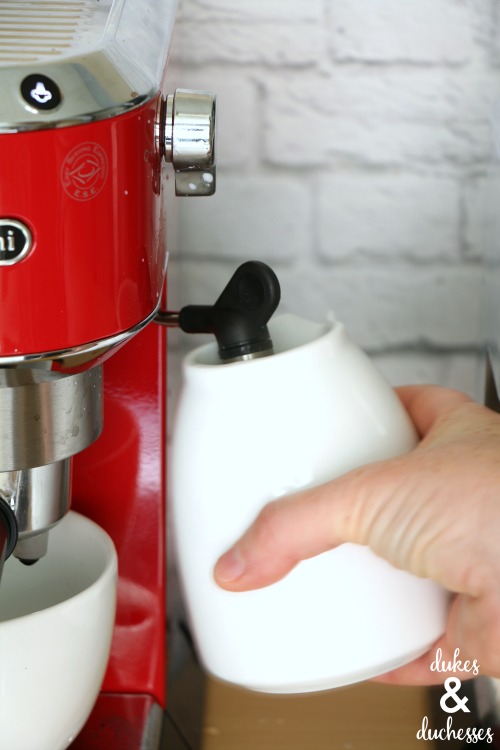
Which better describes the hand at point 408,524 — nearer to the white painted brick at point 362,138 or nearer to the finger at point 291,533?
the finger at point 291,533

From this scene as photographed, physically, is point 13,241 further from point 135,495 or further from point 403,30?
point 403,30

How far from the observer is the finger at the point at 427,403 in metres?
0.44

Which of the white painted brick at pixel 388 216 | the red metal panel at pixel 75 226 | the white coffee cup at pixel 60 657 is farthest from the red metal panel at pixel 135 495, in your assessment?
the white painted brick at pixel 388 216

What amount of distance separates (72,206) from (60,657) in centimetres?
18

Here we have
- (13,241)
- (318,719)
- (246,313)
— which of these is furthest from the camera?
(318,719)

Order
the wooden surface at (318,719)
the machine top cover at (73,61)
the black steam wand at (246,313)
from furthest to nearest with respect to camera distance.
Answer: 1. the wooden surface at (318,719)
2. the black steam wand at (246,313)
3. the machine top cover at (73,61)

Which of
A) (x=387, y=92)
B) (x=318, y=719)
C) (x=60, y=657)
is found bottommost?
(x=318, y=719)

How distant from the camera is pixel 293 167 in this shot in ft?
2.06

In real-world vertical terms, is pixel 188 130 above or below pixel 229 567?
above

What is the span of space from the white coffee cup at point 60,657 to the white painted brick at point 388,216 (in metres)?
0.31

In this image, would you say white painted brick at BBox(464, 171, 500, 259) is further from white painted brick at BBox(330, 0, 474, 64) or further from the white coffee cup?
the white coffee cup

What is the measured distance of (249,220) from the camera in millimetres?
638

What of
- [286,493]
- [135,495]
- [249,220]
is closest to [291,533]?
[286,493]

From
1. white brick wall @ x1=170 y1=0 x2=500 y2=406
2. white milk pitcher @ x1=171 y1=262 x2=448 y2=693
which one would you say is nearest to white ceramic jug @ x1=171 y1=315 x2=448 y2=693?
white milk pitcher @ x1=171 y1=262 x2=448 y2=693
